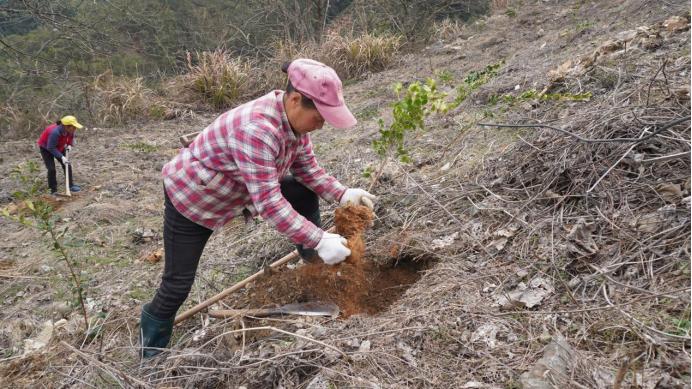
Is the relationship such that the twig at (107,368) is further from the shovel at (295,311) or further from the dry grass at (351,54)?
the dry grass at (351,54)

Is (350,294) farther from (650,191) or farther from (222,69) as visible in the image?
(222,69)

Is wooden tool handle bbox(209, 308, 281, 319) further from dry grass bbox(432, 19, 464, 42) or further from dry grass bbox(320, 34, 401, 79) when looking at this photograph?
dry grass bbox(432, 19, 464, 42)

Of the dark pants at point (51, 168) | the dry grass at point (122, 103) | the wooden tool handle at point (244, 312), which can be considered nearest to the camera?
the wooden tool handle at point (244, 312)

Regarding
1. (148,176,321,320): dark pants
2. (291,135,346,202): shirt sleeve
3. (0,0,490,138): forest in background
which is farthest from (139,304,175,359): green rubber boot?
(0,0,490,138): forest in background

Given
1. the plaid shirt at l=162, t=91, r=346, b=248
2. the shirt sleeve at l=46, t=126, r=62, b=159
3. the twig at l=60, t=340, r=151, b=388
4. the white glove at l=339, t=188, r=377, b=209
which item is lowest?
the shirt sleeve at l=46, t=126, r=62, b=159

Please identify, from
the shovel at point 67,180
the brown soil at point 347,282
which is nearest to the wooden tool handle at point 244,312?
the brown soil at point 347,282

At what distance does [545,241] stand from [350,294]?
1.07 m

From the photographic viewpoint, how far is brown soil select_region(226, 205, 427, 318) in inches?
103

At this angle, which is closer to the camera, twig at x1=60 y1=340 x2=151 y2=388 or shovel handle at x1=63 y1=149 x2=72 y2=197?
twig at x1=60 y1=340 x2=151 y2=388

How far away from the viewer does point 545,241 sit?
2.41 m

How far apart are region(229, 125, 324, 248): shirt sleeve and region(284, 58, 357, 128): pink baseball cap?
0.24 metres

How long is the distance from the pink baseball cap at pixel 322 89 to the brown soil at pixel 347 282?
2.28 feet

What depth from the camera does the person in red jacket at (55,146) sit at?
6.01 metres

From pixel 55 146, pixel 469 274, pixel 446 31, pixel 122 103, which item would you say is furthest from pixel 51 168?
pixel 446 31
